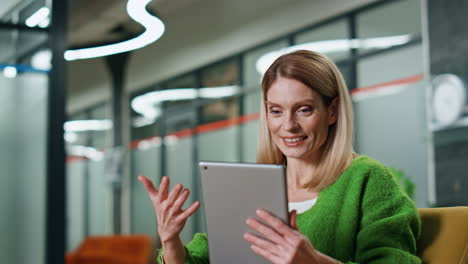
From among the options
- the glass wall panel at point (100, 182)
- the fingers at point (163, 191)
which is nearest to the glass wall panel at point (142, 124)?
the glass wall panel at point (100, 182)

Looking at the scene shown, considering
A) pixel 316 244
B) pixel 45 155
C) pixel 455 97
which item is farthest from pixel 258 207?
pixel 455 97

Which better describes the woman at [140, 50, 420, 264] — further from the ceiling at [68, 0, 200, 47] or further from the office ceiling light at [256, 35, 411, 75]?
the ceiling at [68, 0, 200, 47]

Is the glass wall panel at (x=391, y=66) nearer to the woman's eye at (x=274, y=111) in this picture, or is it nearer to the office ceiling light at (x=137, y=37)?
the office ceiling light at (x=137, y=37)

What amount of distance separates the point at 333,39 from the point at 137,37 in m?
4.57

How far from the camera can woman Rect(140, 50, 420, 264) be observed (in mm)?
1616

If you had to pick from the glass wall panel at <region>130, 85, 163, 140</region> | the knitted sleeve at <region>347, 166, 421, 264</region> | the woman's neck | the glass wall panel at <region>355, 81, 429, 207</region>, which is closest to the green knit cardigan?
the knitted sleeve at <region>347, 166, 421, 264</region>

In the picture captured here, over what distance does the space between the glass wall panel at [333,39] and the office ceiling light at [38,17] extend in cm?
416

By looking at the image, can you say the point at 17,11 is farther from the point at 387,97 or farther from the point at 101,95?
the point at 101,95

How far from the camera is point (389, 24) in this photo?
7352mm

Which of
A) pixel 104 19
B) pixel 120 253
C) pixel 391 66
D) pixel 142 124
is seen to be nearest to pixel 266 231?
pixel 391 66

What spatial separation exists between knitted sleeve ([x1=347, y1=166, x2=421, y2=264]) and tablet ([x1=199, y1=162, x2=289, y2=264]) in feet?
0.90

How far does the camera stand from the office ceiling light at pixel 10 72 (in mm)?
4719

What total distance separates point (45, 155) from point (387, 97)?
4.24m

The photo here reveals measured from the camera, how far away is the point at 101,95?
14.0 m
